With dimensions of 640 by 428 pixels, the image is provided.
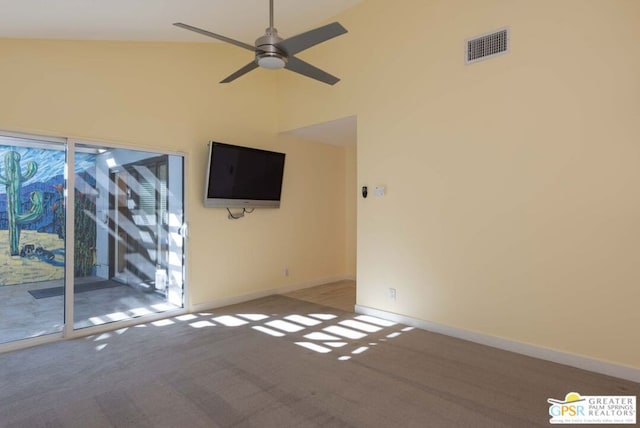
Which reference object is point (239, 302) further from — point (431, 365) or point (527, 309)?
point (527, 309)

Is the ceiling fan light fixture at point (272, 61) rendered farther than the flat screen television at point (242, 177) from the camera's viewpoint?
No

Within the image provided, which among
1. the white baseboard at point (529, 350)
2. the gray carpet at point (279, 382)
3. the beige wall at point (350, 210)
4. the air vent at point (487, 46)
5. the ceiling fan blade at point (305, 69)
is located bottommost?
the gray carpet at point (279, 382)

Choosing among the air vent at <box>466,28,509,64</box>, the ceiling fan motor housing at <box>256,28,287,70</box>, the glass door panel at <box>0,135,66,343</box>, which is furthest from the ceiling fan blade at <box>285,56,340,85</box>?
the glass door panel at <box>0,135,66,343</box>

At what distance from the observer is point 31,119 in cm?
324

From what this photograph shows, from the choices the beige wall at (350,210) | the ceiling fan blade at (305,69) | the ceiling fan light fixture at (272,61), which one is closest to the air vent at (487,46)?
the ceiling fan blade at (305,69)

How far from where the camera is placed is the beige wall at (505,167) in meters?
2.66

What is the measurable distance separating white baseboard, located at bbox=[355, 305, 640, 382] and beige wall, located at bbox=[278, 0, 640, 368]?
0.16ft

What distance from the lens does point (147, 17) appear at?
10.5 ft

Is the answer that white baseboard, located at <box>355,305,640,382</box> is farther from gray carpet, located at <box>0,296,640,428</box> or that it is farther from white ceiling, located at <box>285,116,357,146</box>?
white ceiling, located at <box>285,116,357,146</box>

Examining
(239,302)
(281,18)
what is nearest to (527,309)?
(239,302)

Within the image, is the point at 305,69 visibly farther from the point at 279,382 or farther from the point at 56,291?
the point at 56,291

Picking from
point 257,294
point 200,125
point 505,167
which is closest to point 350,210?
point 257,294

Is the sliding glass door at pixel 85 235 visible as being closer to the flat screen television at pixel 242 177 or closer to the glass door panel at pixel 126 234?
the glass door panel at pixel 126 234

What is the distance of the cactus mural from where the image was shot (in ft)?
10.7
